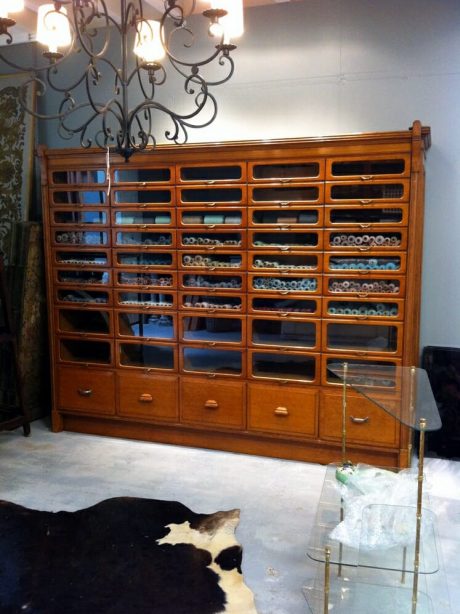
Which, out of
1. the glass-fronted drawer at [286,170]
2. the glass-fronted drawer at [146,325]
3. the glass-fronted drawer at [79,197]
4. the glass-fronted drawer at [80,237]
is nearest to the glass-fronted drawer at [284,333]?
the glass-fronted drawer at [146,325]

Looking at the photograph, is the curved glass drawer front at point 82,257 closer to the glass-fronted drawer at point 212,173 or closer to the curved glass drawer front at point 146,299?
the curved glass drawer front at point 146,299

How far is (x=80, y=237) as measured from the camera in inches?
156

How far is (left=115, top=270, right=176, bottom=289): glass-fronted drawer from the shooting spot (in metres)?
3.77

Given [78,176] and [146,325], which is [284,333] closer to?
[146,325]

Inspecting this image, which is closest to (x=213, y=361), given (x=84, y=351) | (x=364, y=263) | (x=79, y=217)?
(x=84, y=351)

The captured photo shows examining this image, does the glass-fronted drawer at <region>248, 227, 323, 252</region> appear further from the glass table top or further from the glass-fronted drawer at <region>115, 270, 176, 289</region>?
the glass table top

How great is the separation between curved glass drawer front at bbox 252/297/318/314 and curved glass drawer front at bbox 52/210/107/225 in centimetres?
123

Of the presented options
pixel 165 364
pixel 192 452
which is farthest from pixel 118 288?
pixel 192 452

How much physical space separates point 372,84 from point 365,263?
122 centimetres

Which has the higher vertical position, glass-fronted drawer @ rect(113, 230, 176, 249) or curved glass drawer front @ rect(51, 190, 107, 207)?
curved glass drawer front @ rect(51, 190, 107, 207)

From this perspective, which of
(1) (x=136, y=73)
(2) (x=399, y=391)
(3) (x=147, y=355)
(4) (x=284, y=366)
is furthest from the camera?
(3) (x=147, y=355)

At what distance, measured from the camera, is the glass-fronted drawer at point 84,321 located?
398 centimetres

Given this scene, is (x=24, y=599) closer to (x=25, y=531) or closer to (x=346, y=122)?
(x=25, y=531)

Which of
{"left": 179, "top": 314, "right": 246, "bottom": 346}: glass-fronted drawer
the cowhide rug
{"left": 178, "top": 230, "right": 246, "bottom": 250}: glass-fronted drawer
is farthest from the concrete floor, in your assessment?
{"left": 178, "top": 230, "right": 246, "bottom": 250}: glass-fronted drawer
